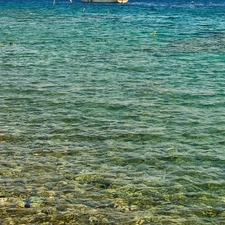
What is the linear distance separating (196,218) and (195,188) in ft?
6.03

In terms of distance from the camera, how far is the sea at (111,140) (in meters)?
12.8

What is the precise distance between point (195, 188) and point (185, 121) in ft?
22.6

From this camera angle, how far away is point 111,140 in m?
18.1

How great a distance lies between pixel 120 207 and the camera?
12789mm

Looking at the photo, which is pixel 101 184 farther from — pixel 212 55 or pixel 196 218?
pixel 212 55

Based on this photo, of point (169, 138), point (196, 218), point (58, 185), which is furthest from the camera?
point (169, 138)

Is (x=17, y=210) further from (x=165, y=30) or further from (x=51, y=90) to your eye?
(x=165, y=30)

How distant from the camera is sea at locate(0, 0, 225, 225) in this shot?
1275cm

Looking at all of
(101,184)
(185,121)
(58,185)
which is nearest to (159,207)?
(101,184)

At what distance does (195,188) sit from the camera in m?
14.1

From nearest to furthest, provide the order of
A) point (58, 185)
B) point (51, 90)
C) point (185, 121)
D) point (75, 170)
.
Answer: point (58, 185)
point (75, 170)
point (185, 121)
point (51, 90)

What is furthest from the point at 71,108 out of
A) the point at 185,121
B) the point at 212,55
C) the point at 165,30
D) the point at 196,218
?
the point at 165,30

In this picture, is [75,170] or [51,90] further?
[51,90]

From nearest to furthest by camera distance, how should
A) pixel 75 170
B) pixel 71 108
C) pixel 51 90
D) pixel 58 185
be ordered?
pixel 58 185, pixel 75 170, pixel 71 108, pixel 51 90
